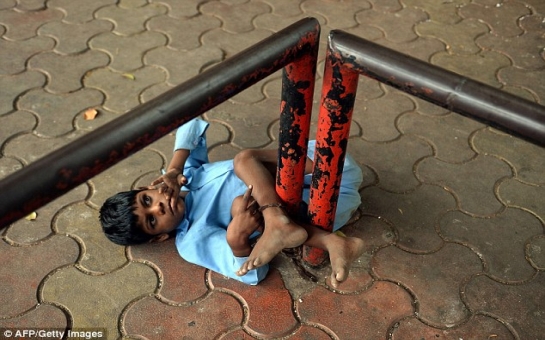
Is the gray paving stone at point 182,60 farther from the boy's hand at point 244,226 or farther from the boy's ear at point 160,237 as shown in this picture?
the boy's hand at point 244,226

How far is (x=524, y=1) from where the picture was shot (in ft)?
13.5

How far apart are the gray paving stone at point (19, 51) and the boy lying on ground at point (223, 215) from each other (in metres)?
1.36

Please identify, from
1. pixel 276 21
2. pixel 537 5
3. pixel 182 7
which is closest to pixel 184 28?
pixel 182 7

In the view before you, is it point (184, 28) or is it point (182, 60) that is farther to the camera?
point (184, 28)

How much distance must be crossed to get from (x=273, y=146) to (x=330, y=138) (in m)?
1.01

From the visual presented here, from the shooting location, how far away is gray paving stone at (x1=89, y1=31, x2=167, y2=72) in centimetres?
338

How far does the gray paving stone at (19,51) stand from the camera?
10.9ft

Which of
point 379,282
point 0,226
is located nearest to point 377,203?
point 379,282

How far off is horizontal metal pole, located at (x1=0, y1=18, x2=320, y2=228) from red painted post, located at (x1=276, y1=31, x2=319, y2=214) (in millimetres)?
89

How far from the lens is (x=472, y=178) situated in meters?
2.73

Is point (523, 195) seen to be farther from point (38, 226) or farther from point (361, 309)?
point (38, 226)

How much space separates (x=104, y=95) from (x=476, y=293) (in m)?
2.06

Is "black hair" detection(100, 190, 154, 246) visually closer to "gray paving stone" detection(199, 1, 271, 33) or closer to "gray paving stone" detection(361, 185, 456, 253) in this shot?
"gray paving stone" detection(361, 185, 456, 253)

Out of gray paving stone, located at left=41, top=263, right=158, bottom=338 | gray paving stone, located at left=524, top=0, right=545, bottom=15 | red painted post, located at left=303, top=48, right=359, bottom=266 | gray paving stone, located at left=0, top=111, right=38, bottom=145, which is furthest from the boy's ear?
gray paving stone, located at left=524, top=0, right=545, bottom=15
